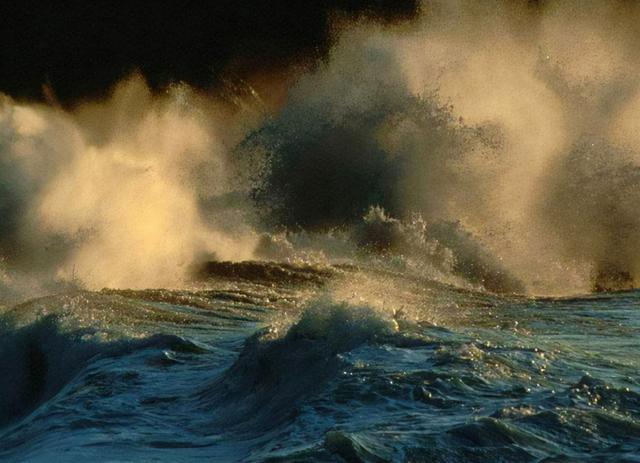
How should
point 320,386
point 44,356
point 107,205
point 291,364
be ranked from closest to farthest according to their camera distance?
point 320,386
point 291,364
point 44,356
point 107,205

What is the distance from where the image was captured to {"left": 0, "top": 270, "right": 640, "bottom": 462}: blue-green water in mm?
7629

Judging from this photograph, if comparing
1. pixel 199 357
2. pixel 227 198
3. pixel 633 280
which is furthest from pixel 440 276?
pixel 199 357

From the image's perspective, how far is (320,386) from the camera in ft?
29.7

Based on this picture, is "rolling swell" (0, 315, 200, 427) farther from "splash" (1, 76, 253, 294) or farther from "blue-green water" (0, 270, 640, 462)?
"splash" (1, 76, 253, 294)

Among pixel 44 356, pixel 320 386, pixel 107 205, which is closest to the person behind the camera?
pixel 320 386

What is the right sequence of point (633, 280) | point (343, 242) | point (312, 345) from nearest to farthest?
point (312, 345)
point (633, 280)
point (343, 242)

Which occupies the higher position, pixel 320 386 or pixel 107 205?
pixel 107 205

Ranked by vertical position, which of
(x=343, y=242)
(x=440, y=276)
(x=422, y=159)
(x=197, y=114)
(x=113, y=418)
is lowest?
(x=113, y=418)

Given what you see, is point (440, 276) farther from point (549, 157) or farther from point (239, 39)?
point (239, 39)

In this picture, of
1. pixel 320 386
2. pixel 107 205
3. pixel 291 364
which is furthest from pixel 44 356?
pixel 107 205

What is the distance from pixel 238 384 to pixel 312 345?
0.67m

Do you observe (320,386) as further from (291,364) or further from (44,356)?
(44,356)

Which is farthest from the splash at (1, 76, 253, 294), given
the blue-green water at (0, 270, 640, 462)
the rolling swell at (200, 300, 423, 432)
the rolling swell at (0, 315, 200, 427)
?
the rolling swell at (200, 300, 423, 432)

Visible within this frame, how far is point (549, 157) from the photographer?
23.8 meters
